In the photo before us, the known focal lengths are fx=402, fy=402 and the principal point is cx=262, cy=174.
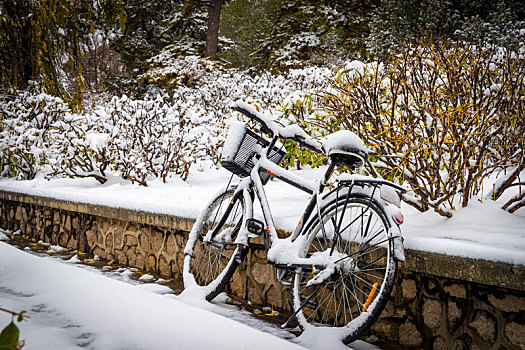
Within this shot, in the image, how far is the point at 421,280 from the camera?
2.19 metres

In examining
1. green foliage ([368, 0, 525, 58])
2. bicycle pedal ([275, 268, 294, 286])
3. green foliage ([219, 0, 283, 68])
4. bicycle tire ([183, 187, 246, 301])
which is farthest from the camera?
green foliage ([219, 0, 283, 68])

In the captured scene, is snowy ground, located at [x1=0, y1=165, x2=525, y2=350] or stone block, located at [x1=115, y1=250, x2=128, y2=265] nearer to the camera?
snowy ground, located at [x1=0, y1=165, x2=525, y2=350]

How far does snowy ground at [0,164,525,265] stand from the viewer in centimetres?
196

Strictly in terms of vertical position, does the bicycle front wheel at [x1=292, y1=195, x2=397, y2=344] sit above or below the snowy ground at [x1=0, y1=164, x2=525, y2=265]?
below

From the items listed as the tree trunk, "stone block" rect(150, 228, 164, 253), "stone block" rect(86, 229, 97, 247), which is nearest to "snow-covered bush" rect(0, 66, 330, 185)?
"stone block" rect(86, 229, 97, 247)

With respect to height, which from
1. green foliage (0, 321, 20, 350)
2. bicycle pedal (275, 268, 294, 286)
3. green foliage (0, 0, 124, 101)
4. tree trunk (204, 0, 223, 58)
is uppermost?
tree trunk (204, 0, 223, 58)

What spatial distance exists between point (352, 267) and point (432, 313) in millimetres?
489

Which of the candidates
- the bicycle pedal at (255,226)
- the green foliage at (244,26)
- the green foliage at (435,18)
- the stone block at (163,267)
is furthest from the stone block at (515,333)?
the green foliage at (244,26)

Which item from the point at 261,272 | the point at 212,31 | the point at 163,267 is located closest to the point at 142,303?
the point at 261,272

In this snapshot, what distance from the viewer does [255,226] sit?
2.63 metres

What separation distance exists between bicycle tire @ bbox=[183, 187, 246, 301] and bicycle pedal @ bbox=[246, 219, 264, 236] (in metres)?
0.15

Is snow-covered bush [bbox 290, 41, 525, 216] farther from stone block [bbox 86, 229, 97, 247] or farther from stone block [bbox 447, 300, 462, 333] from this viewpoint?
stone block [bbox 86, 229, 97, 247]

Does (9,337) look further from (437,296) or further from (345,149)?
(437,296)

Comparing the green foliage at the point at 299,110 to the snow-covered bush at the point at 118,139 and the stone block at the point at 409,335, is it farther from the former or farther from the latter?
the stone block at the point at 409,335
